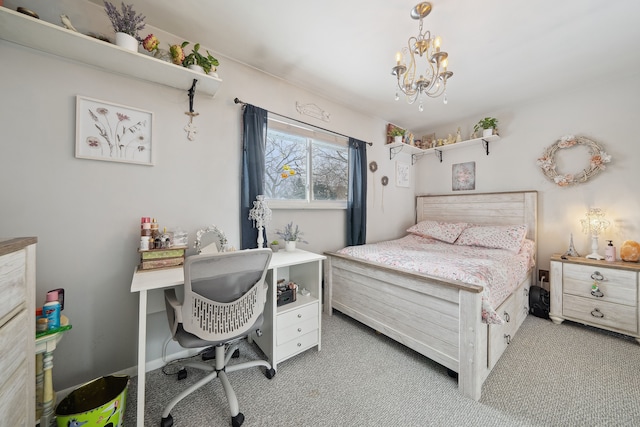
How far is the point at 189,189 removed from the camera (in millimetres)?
1777

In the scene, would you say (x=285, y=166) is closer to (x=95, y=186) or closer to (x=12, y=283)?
(x=95, y=186)

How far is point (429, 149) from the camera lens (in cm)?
347

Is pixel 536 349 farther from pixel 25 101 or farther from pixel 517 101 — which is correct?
pixel 25 101

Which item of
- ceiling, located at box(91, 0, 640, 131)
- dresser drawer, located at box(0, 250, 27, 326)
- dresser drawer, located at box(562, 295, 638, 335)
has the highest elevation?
ceiling, located at box(91, 0, 640, 131)

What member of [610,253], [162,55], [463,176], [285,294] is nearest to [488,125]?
[463,176]

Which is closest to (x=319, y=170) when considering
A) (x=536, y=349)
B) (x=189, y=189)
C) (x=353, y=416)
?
(x=189, y=189)

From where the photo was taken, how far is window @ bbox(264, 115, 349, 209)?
2311mm

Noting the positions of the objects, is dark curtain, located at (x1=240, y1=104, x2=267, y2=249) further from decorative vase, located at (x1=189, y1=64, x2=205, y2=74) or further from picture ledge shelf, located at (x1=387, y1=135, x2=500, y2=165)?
picture ledge shelf, located at (x1=387, y1=135, x2=500, y2=165)

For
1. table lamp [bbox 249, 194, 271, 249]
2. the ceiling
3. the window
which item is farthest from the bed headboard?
table lamp [bbox 249, 194, 271, 249]

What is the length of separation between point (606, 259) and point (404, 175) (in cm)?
228

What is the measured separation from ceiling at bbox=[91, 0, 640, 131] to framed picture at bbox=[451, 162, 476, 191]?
1.08 m

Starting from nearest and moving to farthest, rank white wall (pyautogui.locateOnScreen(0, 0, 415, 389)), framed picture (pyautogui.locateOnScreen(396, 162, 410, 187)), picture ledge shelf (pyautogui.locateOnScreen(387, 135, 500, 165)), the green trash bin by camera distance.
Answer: the green trash bin < white wall (pyautogui.locateOnScreen(0, 0, 415, 389)) < picture ledge shelf (pyautogui.locateOnScreen(387, 135, 500, 165)) < framed picture (pyautogui.locateOnScreen(396, 162, 410, 187))

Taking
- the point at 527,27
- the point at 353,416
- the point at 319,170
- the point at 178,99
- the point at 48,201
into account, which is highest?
the point at 527,27

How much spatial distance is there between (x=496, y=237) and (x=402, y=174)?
5.01ft
